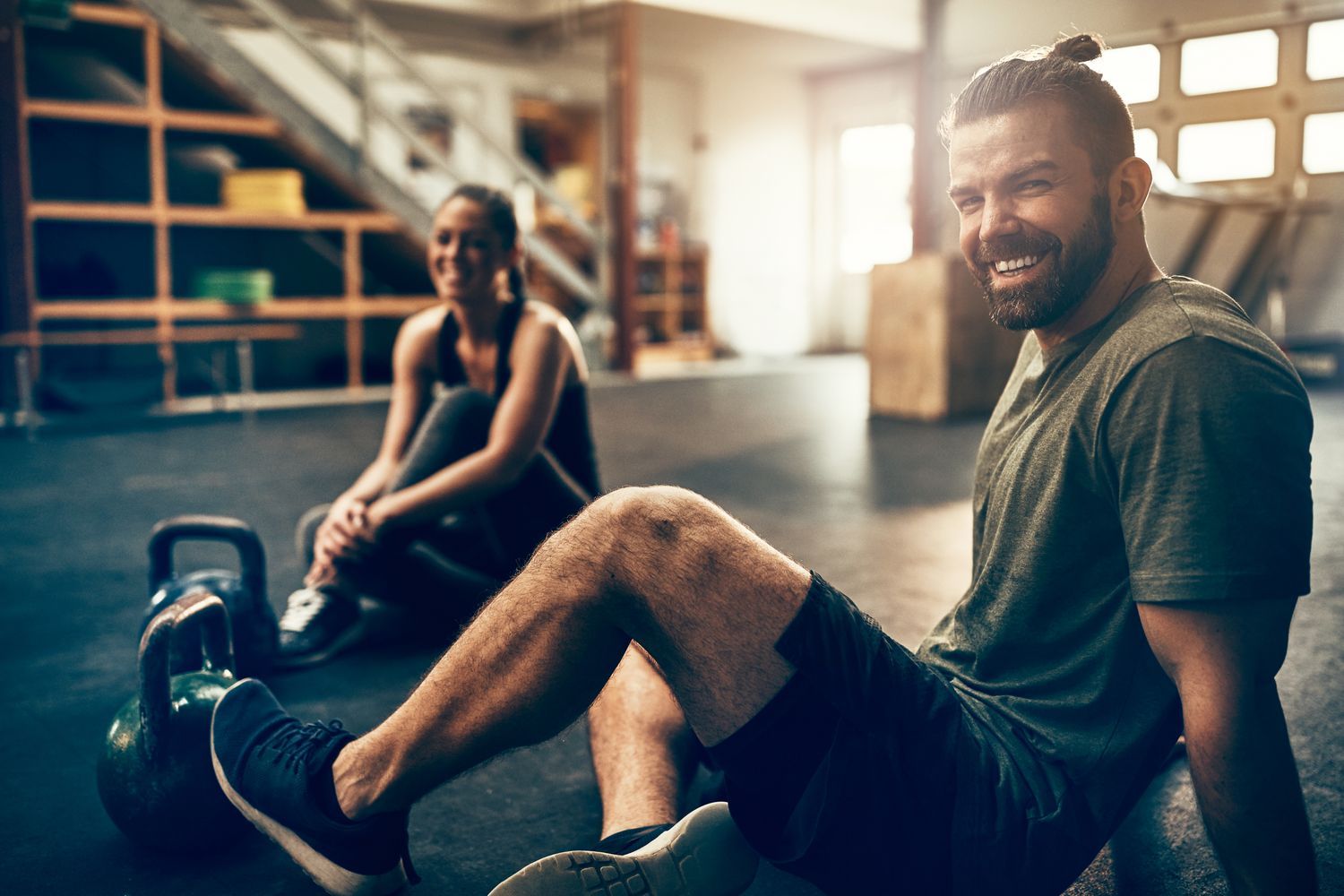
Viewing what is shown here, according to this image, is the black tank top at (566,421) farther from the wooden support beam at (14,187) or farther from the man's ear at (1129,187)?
the wooden support beam at (14,187)

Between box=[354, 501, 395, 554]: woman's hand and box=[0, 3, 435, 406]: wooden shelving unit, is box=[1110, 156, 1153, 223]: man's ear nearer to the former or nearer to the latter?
box=[354, 501, 395, 554]: woman's hand

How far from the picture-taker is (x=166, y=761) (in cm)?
162

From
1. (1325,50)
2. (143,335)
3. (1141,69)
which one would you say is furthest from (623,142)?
(1325,50)

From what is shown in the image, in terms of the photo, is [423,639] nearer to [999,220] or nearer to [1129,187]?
[999,220]

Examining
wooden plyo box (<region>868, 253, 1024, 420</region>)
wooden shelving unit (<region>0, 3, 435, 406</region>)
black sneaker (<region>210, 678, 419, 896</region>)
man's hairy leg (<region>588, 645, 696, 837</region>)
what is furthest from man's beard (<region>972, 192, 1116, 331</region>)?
wooden shelving unit (<region>0, 3, 435, 406</region>)

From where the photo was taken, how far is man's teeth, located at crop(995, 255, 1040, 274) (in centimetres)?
128

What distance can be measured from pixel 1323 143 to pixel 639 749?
392 inches

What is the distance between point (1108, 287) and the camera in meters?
1.28

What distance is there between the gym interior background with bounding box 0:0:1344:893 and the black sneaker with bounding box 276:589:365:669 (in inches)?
2.7

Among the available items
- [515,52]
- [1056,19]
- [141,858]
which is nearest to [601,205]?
[515,52]

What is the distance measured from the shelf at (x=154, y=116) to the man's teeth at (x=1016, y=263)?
7365mm

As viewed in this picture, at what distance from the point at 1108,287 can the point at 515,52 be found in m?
10.8

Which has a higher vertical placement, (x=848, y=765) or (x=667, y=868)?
(x=848, y=765)

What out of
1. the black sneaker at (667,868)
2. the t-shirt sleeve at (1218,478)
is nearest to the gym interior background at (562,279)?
the black sneaker at (667,868)
